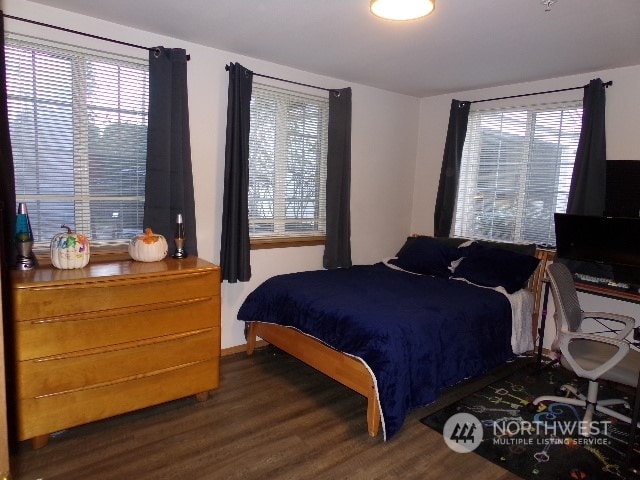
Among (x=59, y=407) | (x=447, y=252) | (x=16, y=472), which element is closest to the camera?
(x=16, y=472)

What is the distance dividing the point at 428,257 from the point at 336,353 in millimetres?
1586

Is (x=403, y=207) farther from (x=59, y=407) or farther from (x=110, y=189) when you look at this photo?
(x=59, y=407)

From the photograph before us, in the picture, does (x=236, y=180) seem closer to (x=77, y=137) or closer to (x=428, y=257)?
(x=77, y=137)

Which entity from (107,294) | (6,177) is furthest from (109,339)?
(6,177)

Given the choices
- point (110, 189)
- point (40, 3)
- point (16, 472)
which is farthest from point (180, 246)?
point (40, 3)

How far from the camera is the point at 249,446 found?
221 cm

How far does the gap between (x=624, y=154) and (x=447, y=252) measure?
1520mm

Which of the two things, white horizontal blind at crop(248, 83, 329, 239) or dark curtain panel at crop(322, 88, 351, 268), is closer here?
white horizontal blind at crop(248, 83, 329, 239)

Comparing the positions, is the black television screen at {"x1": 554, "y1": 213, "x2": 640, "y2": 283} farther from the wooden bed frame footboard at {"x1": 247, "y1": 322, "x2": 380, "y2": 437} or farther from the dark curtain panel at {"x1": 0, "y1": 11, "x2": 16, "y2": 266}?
the dark curtain panel at {"x1": 0, "y1": 11, "x2": 16, "y2": 266}

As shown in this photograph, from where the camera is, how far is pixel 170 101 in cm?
279

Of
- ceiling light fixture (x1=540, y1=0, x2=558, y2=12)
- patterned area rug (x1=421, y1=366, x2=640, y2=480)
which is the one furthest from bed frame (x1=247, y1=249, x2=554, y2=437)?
ceiling light fixture (x1=540, y1=0, x2=558, y2=12)

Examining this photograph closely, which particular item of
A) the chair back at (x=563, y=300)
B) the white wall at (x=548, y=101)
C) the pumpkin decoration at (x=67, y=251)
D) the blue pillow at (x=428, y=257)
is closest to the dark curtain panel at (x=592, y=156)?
the white wall at (x=548, y=101)

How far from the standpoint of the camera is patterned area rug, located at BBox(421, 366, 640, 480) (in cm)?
211

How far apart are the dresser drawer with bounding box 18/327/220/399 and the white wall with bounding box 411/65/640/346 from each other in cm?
283
